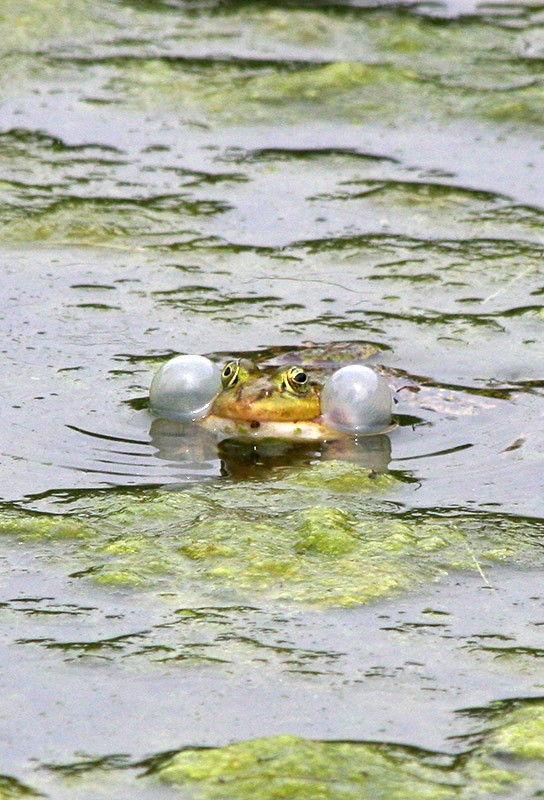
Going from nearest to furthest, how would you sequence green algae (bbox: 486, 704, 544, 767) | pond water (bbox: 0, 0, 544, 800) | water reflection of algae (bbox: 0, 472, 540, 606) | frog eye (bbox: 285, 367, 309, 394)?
1. green algae (bbox: 486, 704, 544, 767)
2. pond water (bbox: 0, 0, 544, 800)
3. water reflection of algae (bbox: 0, 472, 540, 606)
4. frog eye (bbox: 285, 367, 309, 394)

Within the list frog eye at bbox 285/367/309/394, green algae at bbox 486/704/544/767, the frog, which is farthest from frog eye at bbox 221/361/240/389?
green algae at bbox 486/704/544/767

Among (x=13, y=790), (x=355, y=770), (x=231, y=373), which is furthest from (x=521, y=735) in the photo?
(x=231, y=373)

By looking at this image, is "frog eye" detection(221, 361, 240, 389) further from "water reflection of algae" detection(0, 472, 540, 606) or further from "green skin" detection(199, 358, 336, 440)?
"water reflection of algae" detection(0, 472, 540, 606)

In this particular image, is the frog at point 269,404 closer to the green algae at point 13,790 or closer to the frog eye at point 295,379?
the frog eye at point 295,379

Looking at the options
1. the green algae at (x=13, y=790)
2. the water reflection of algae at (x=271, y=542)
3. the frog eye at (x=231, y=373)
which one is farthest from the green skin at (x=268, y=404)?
the green algae at (x=13, y=790)

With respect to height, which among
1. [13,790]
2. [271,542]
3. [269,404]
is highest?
[269,404]

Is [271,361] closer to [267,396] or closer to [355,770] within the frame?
[267,396]

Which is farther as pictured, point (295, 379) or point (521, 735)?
point (295, 379)
